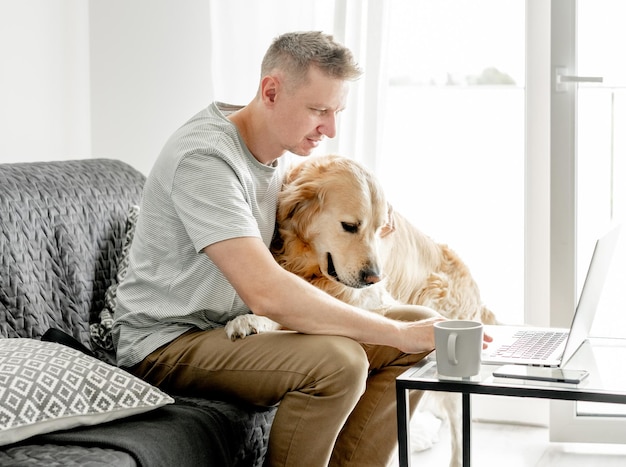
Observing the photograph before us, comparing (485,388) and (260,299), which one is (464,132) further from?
(485,388)

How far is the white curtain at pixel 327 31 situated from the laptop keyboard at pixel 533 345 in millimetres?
1187

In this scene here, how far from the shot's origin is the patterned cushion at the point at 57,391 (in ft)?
5.16

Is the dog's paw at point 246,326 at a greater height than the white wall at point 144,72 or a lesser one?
lesser

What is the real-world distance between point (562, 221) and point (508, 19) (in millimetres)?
822

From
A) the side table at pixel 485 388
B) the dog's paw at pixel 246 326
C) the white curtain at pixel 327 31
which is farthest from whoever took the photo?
the white curtain at pixel 327 31

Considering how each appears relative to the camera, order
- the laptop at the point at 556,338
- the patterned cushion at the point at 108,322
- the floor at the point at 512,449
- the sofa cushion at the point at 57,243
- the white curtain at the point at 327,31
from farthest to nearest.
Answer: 1. the white curtain at the point at 327,31
2. the floor at the point at 512,449
3. the patterned cushion at the point at 108,322
4. the sofa cushion at the point at 57,243
5. the laptop at the point at 556,338

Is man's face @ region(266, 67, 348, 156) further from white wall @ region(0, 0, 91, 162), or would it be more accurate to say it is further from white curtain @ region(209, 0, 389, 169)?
white wall @ region(0, 0, 91, 162)

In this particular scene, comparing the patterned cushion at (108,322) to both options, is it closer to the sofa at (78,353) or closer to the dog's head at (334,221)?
the sofa at (78,353)

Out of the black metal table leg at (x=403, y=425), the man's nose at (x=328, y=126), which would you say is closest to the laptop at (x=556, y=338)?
the black metal table leg at (x=403, y=425)

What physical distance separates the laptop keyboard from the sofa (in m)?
0.60

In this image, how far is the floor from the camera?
286 centimetres

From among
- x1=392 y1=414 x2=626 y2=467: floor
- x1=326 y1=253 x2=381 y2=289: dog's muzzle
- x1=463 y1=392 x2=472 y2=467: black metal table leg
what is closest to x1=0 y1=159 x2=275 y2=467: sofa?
x1=326 y1=253 x2=381 y2=289: dog's muzzle

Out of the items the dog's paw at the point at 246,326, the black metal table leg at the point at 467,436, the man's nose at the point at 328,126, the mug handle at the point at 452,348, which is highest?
the man's nose at the point at 328,126

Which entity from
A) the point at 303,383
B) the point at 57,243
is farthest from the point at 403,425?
the point at 57,243
